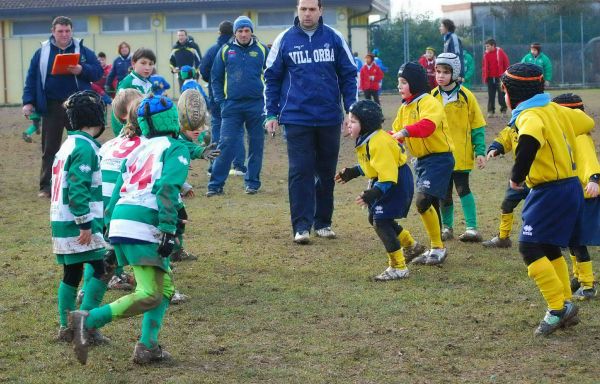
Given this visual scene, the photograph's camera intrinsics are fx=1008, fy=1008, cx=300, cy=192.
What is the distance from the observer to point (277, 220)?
11.0m

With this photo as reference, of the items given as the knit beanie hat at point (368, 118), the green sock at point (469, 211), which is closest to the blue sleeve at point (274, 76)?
the knit beanie hat at point (368, 118)

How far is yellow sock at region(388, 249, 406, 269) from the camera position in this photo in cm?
788

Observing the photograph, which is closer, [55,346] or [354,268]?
[55,346]

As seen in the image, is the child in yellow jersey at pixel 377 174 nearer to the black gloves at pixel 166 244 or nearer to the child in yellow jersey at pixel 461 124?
the child in yellow jersey at pixel 461 124

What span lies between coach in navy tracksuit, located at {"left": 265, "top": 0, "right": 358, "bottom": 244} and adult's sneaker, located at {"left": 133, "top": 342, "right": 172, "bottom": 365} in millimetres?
3828

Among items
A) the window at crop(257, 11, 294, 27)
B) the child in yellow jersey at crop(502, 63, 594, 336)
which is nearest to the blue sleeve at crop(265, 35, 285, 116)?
the child in yellow jersey at crop(502, 63, 594, 336)

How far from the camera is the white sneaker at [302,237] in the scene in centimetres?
947

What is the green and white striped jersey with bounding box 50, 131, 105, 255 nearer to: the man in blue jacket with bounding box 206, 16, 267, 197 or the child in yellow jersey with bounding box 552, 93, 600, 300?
the child in yellow jersey with bounding box 552, 93, 600, 300

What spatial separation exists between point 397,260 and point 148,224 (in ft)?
9.27

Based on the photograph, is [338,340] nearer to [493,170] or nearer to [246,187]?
[246,187]

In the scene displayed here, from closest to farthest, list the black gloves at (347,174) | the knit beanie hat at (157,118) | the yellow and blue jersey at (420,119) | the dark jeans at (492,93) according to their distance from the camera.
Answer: the knit beanie hat at (157,118), the black gloves at (347,174), the yellow and blue jersey at (420,119), the dark jeans at (492,93)

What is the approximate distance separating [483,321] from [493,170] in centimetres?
908

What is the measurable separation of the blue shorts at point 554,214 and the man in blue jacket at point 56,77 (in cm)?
732

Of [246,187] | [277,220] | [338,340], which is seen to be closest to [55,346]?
[338,340]
